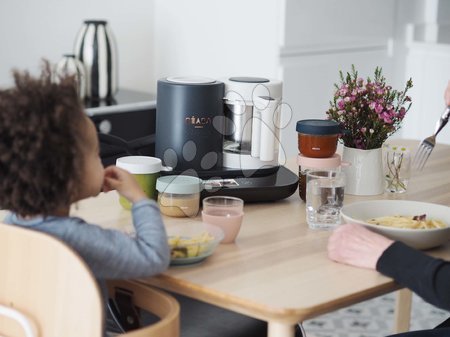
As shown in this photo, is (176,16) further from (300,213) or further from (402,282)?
(402,282)

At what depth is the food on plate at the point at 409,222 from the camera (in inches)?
63.6

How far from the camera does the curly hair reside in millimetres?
1284

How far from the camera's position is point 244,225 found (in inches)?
67.9

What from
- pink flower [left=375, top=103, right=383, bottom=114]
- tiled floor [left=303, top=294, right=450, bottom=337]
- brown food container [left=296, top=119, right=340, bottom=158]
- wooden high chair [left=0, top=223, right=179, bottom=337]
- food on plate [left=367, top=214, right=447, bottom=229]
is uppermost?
pink flower [left=375, top=103, right=383, bottom=114]

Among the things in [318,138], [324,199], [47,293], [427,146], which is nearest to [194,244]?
[47,293]

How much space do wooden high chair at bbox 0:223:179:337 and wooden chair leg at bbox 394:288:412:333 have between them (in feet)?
4.18

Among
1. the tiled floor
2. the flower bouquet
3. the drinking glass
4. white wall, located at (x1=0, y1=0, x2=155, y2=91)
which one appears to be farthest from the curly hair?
white wall, located at (x1=0, y1=0, x2=155, y2=91)

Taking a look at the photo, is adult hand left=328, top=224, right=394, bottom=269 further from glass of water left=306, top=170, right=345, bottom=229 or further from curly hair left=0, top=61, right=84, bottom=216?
curly hair left=0, top=61, right=84, bottom=216

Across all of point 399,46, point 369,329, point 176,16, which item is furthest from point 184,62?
point 369,329

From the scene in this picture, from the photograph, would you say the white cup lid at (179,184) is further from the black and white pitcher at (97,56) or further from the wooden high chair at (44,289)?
the black and white pitcher at (97,56)

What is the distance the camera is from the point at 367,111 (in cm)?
194

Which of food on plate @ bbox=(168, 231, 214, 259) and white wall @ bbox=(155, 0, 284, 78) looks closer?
food on plate @ bbox=(168, 231, 214, 259)

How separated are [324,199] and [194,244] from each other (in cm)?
38

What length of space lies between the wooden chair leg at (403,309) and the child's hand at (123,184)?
123 cm
